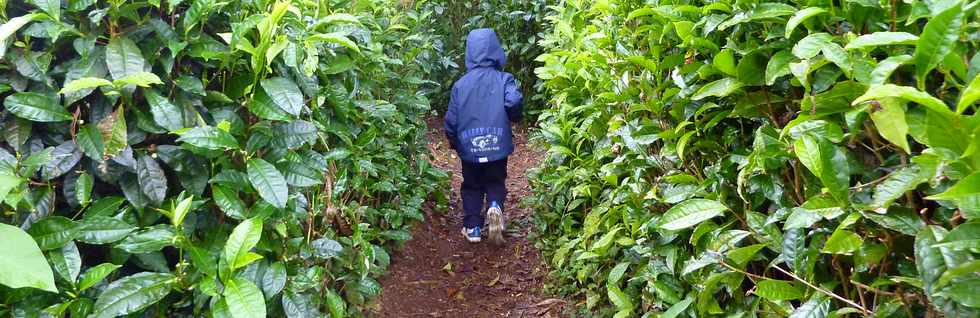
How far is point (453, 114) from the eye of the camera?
18.2 feet

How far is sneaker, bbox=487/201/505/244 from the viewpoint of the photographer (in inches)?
211

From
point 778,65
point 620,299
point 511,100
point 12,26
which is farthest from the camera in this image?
point 511,100

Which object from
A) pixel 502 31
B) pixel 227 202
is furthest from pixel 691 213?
pixel 502 31

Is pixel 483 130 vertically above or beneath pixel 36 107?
beneath

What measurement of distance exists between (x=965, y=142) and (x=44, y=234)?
1.92 metres

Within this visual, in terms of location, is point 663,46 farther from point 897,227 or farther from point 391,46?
point 391,46

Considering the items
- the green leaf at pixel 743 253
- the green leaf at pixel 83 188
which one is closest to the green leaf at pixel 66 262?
the green leaf at pixel 83 188

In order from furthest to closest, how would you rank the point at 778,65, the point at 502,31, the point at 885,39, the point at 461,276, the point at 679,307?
the point at 502,31 → the point at 461,276 → the point at 679,307 → the point at 778,65 → the point at 885,39

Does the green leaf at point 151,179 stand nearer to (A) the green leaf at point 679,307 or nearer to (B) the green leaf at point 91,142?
(B) the green leaf at point 91,142

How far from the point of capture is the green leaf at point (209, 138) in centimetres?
160

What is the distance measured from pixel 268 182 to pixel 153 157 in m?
0.29

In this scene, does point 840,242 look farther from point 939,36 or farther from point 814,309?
point 939,36

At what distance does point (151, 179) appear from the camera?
1678 millimetres

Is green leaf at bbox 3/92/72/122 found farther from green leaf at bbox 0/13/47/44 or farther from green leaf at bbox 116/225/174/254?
green leaf at bbox 116/225/174/254
